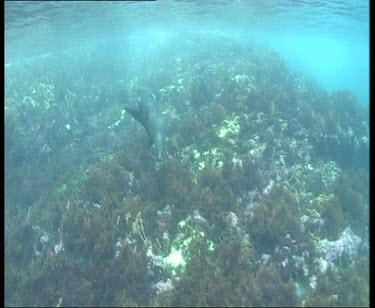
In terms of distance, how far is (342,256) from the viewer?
919cm

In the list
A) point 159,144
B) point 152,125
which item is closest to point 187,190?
point 159,144

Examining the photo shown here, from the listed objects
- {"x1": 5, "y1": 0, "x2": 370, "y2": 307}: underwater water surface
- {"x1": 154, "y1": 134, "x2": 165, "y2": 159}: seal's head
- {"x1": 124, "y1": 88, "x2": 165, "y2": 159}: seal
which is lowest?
{"x1": 5, "y1": 0, "x2": 370, "y2": 307}: underwater water surface

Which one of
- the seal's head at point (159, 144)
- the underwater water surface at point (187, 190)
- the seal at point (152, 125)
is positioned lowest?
the underwater water surface at point (187, 190)

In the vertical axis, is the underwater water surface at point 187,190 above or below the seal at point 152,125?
below

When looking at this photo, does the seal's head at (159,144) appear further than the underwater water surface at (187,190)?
Yes

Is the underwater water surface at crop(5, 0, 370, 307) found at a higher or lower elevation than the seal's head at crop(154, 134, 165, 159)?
lower

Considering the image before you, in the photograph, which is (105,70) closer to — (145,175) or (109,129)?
(109,129)

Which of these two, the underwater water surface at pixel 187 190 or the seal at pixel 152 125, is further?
the seal at pixel 152 125

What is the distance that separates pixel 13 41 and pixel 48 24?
6.42m

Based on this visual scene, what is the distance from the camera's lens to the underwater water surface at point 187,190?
326 inches

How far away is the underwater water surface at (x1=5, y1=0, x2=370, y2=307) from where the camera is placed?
829cm

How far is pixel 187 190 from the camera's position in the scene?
11.0 meters

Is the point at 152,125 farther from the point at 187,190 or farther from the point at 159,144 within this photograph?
the point at 187,190

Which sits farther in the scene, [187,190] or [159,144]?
[159,144]
